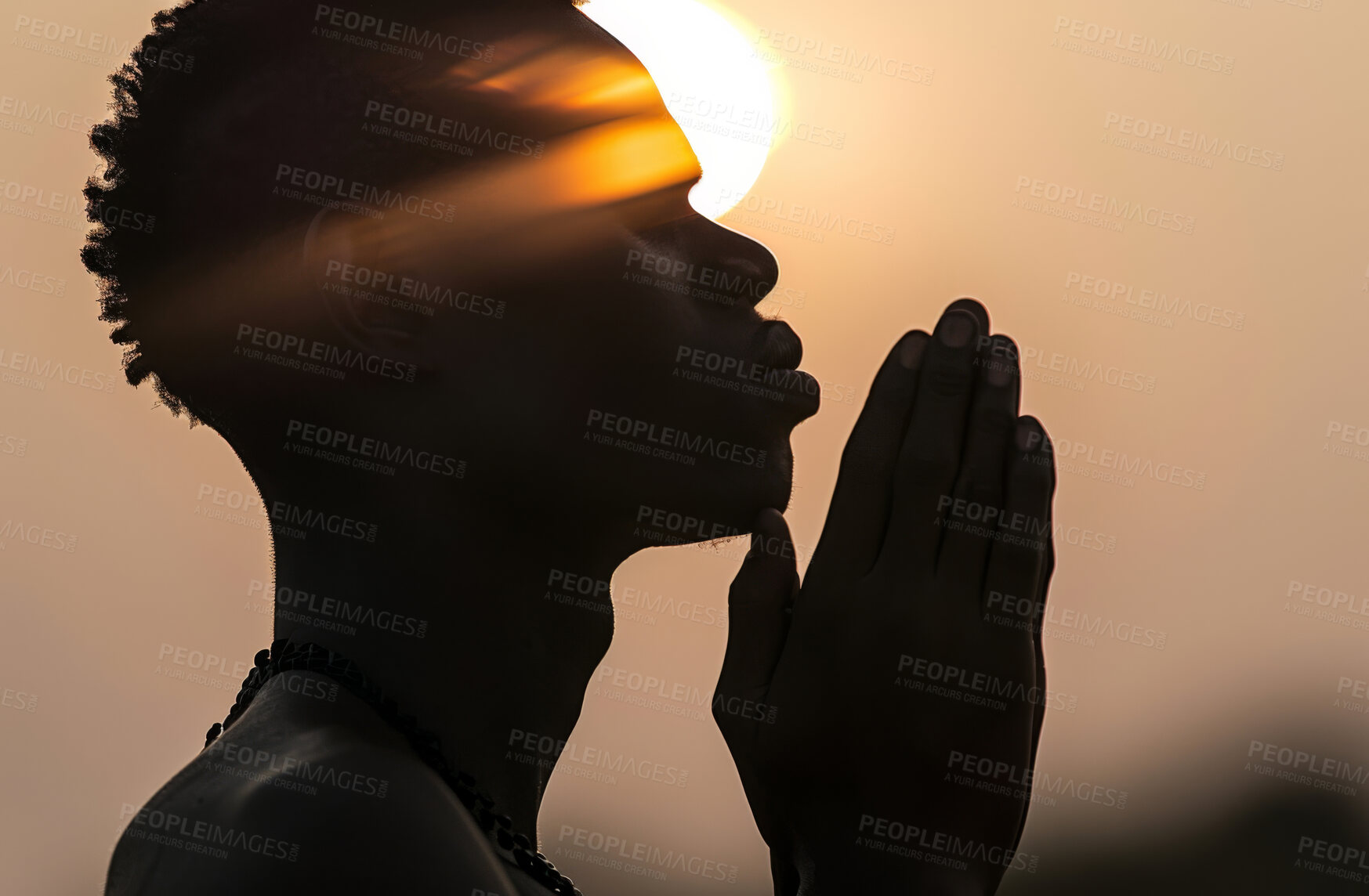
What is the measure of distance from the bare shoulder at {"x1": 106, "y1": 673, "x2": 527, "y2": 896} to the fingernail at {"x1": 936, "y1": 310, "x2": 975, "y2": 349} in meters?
1.33

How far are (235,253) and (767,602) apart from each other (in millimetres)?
1376

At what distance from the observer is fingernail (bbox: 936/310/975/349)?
2133 millimetres

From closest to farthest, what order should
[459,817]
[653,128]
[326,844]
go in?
1. [326,844]
2. [459,817]
3. [653,128]

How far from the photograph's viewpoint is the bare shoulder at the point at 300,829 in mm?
1512

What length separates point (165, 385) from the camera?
2.40 metres

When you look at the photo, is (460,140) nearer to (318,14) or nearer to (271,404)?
(318,14)

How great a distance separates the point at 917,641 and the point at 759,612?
353mm

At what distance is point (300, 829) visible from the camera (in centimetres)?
154

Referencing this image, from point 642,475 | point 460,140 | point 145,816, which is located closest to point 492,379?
point 642,475
